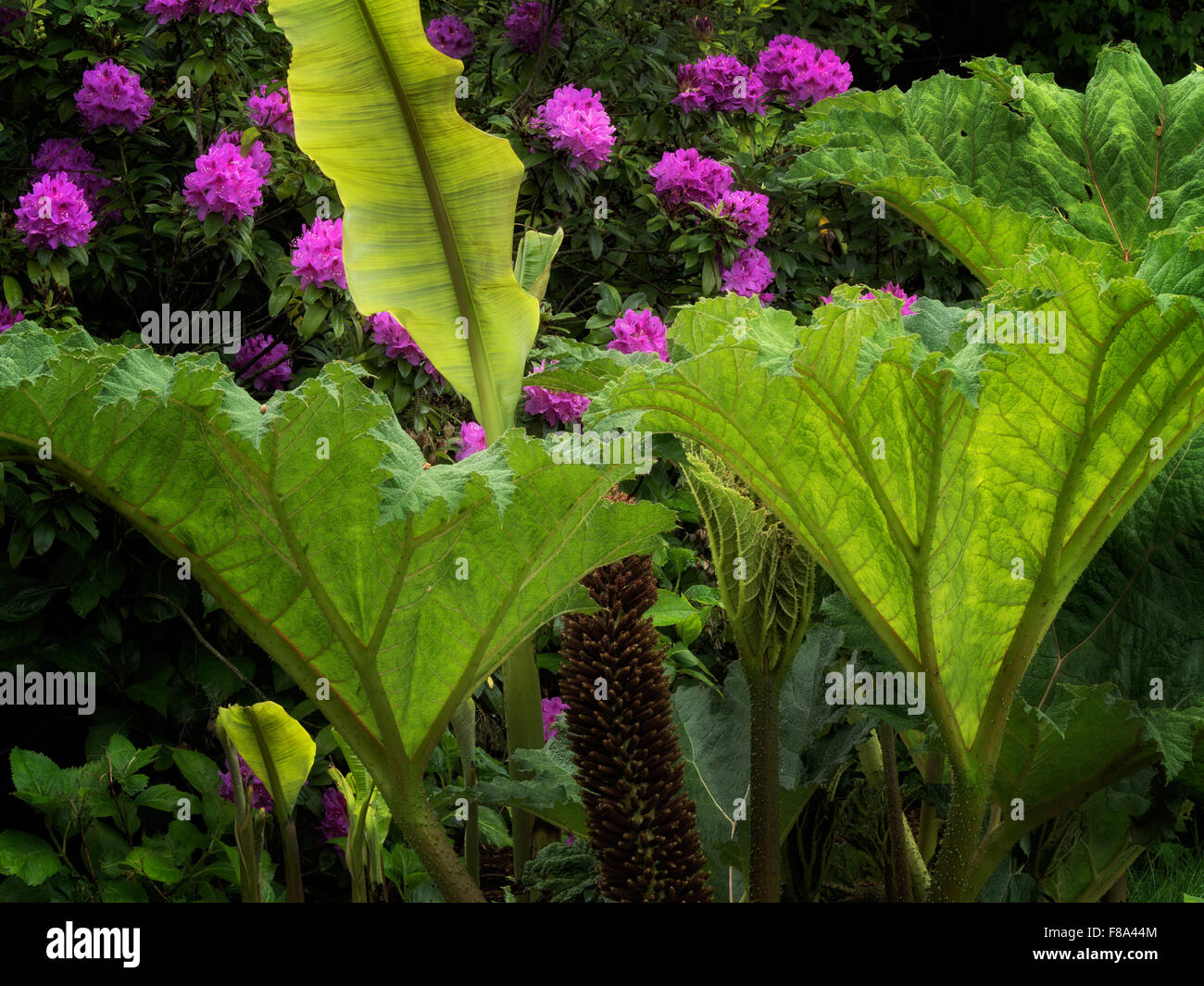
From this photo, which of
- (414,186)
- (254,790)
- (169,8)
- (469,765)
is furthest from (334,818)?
(169,8)

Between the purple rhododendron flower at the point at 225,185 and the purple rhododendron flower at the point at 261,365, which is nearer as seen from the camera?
the purple rhododendron flower at the point at 225,185

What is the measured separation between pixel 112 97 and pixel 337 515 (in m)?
2.31

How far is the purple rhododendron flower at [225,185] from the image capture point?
9.27ft

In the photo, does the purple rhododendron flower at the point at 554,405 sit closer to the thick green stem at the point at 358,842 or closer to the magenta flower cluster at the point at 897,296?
the magenta flower cluster at the point at 897,296

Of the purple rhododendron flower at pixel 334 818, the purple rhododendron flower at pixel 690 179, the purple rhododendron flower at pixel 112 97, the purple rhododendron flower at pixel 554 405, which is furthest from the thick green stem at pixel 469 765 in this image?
the purple rhododendron flower at pixel 112 97

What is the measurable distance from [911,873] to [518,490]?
0.72m

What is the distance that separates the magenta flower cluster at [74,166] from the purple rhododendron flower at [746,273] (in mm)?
1716

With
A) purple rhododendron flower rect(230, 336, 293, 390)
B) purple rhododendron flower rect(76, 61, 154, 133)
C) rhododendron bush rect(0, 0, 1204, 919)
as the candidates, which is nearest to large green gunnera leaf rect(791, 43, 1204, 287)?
rhododendron bush rect(0, 0, 1204, 919)

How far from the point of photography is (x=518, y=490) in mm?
1267

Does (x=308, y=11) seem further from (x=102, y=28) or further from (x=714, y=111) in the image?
(x=714, y=111)

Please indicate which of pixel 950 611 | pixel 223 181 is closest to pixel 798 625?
pixel 950 611

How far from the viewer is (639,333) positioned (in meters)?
2.77

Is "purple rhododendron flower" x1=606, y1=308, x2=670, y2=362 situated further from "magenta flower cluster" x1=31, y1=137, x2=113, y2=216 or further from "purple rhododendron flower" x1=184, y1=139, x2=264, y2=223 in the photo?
"magenta flower cluster" x1=31, y1=137, x2=113, y2=216

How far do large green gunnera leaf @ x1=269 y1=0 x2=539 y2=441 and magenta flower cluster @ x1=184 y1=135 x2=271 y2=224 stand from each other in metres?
1.11
